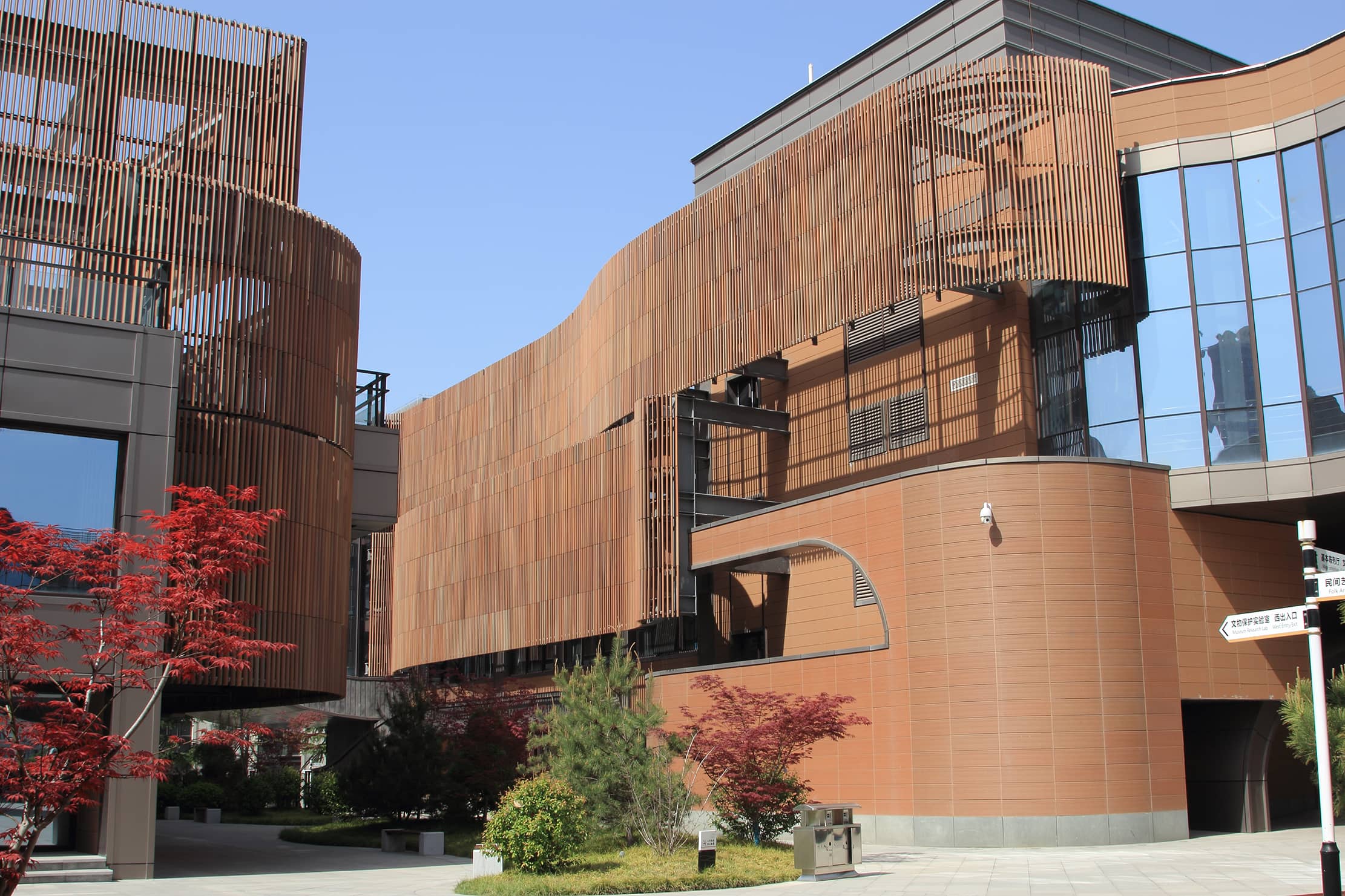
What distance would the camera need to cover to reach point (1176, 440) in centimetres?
2928

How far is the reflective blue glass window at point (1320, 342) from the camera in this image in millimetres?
27516

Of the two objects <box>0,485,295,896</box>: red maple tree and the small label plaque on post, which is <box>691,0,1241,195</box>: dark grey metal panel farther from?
<box>0,485,295,896</box>: red maple tree

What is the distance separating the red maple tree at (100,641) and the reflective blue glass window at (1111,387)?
19.9 meters

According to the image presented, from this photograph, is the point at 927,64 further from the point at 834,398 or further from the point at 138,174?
the point at 138,174

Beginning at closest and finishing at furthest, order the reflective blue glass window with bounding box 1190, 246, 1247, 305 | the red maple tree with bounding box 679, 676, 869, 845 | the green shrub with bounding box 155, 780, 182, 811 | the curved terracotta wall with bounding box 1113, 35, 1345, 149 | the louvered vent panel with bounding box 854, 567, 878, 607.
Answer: the red maple tree with bounding box 679, 676, 869, 845 → the curved terracotta wall with bounding box 1113, 35, 1345, 149 → the reflective blue glass window with bounding box 1190, 246, 1247, 305 → the louvered vent panel with bounding box 854, 567, 878, 607 → the green shrub with bounding box 155, 780, 182, 811

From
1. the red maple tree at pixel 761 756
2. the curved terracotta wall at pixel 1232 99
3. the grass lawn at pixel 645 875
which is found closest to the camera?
the grass lawn at pixel 645 875

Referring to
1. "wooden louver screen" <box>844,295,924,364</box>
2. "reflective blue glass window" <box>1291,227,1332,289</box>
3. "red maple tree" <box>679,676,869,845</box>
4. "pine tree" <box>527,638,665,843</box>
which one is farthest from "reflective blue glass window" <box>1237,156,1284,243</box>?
"pine tree" <box>527,638,665,843</box>

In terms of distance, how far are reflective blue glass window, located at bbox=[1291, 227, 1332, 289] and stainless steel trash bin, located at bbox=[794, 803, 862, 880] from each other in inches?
649

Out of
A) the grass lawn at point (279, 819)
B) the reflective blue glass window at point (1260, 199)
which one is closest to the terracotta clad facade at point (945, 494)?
the reflective blue glass window at point (1260, 199)

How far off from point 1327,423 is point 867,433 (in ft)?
40.7

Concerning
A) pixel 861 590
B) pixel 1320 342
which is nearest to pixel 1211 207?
pixel 1320 342

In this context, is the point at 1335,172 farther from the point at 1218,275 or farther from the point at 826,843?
the point at 826,843

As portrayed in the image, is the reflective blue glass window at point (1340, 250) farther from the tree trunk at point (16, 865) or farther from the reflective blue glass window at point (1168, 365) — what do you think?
the tree trunk at point (16, 865)

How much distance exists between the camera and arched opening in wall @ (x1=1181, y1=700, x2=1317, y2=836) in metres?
28.8
